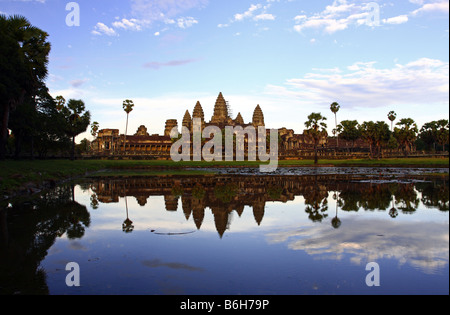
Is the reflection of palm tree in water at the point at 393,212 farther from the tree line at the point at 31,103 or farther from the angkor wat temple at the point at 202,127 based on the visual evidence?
the angkor wat temple at the point at 202,127

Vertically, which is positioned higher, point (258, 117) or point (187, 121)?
point (258, 117)

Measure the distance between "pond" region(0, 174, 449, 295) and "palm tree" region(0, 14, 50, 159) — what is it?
1734cm

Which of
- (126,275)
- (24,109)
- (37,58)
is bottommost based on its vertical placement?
(126,275)

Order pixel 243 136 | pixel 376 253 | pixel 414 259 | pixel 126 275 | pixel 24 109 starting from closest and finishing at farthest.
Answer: pixel 126 275
pixel 414 259
pixel 376 253
pixel 24 109
pixel 243 136

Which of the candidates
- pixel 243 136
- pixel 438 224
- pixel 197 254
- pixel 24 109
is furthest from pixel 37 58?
pixel 243 136

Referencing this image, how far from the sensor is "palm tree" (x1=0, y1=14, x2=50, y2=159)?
27328 millimetres

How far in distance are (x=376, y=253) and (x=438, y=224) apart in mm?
4229

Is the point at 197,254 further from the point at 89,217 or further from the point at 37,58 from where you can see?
the point at 37,58

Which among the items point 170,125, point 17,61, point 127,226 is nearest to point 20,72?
point 17,61

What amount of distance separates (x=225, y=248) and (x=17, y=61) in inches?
1089

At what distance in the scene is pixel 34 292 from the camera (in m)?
5.65

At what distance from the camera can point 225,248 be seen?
8.29 meters

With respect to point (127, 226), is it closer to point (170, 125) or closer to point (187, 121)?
point (187, 121)

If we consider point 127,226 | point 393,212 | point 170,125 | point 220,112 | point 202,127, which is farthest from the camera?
point 170,125
